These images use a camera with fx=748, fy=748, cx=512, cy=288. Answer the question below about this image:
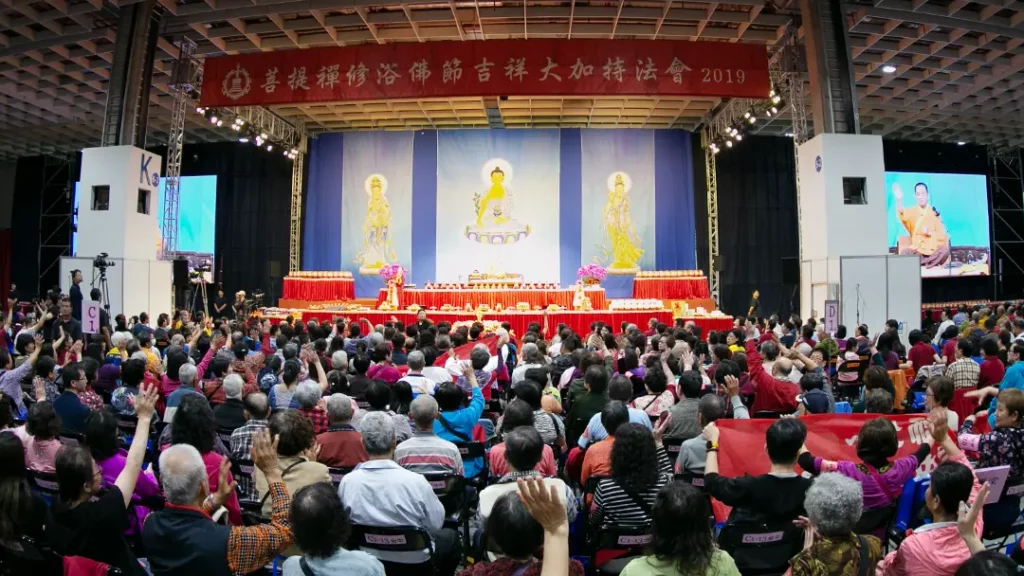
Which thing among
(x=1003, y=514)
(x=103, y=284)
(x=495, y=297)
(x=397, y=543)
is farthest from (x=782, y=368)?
(x=103, y=284)

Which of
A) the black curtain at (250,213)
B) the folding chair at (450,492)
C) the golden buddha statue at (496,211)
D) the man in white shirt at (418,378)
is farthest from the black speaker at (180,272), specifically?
the folding chair at (450,492)

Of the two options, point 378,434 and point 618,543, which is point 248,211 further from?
point 618,543

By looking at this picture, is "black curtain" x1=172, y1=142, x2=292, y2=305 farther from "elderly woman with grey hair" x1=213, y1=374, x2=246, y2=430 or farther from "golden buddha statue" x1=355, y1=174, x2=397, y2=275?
"elderly woman with grey hair" x1=213, y1=374, x2=246, y2=430

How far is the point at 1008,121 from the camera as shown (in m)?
19.7

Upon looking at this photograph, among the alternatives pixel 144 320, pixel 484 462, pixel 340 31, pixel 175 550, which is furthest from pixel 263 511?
pixel 340 31

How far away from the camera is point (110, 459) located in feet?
10.8

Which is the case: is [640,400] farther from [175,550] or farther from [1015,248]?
[1015,248]

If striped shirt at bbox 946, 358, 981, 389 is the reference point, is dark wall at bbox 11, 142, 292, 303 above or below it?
above

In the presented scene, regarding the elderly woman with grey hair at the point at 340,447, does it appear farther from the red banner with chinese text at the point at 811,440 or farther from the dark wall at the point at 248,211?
the dark wall at the point at 248,211

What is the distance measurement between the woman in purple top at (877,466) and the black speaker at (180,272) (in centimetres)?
1333

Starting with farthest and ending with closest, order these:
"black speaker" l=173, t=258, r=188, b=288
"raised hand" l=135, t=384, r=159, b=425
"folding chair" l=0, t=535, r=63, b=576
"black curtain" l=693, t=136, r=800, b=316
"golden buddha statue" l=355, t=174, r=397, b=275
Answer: "black curtain" l=693, t=136, r=800, b=316 < "golden buddha statue" l=355, t=174, r=397, b=275 < "black speaker" l=173, t=258, r=188, b=288 < "raised hand" l=135, t=384, r=159, b=425 < "folding chair" l=0, t=535, r=63, b=576

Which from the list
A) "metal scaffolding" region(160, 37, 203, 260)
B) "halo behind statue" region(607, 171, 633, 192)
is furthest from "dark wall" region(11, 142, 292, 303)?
"halo behind statue" region(607, 171, 633, 192)

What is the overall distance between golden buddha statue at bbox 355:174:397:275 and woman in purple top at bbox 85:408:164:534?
658 inches

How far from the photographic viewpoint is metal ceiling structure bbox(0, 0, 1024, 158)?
12617 mm
